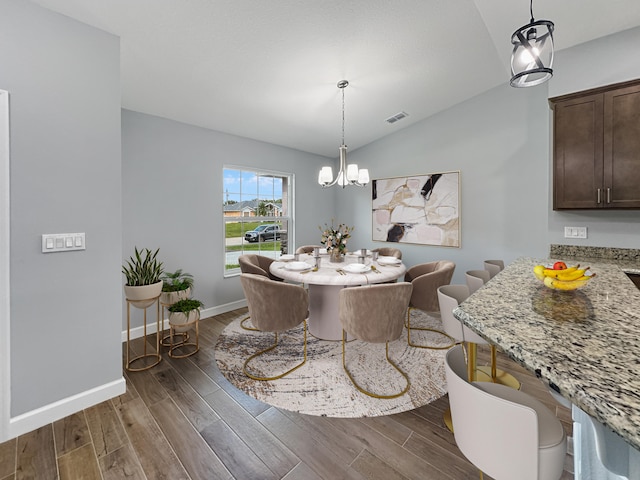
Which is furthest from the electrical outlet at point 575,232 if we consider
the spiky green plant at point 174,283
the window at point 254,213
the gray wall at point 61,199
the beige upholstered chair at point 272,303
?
the gray wall at point 61,199

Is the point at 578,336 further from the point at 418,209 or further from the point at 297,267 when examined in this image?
the point at 418,209

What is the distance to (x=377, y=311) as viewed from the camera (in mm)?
2141

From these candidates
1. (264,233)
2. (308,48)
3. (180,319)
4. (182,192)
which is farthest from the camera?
(264,233)

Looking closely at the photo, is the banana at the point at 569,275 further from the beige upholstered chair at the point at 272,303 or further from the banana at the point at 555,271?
the beige upholstered chair at the point at 272,303

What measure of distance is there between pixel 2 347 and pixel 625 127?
16.0 ft

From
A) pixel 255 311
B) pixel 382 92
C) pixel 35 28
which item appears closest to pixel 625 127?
pixel 382 92

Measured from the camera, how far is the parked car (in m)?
4.30

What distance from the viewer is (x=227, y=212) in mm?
3957

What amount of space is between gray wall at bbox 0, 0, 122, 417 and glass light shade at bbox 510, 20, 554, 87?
2585mm

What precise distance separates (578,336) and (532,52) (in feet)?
4.36

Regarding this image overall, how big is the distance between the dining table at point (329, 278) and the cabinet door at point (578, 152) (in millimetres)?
1717

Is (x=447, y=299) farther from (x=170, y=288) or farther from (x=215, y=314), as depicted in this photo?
(x=215, y=314)

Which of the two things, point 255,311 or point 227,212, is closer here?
point 255,311

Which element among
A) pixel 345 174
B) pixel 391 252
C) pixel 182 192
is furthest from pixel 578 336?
pixel 182 192
